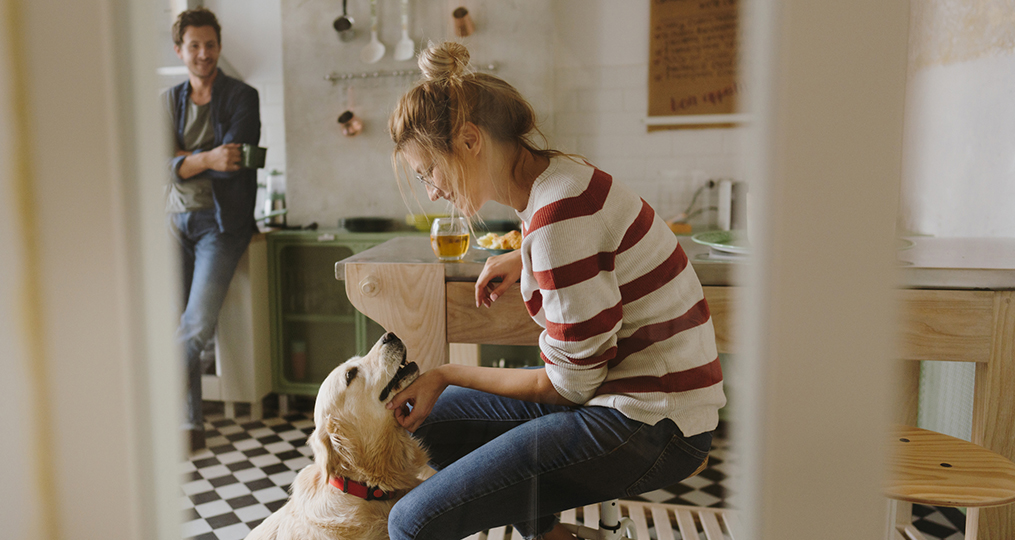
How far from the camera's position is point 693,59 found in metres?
0.34

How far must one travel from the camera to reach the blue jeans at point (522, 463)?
0.61m

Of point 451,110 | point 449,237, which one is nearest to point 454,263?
point 449,237

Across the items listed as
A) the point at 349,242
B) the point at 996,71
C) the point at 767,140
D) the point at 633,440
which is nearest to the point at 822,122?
the point at 767,140

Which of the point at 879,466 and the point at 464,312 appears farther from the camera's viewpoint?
the point at 464,312

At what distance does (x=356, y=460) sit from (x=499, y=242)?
1.29ft

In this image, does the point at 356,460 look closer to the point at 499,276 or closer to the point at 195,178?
the point at 499,276

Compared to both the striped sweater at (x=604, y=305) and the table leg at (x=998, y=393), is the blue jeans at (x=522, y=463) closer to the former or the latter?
the striped sweater at (x=604, y=305)

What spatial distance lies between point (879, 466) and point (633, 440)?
1.50 feet

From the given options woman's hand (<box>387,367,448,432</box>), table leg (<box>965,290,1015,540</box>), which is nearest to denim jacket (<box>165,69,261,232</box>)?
woman's hand (<box>387,367,448,432</box>)

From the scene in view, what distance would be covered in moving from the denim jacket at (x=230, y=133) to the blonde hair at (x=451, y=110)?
0.30 feet

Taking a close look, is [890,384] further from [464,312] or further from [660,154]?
[464,312]

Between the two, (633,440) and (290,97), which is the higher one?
(290,97)

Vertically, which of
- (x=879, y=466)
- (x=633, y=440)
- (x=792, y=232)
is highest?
(x=792, y=232)

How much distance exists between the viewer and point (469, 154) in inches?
19.9
